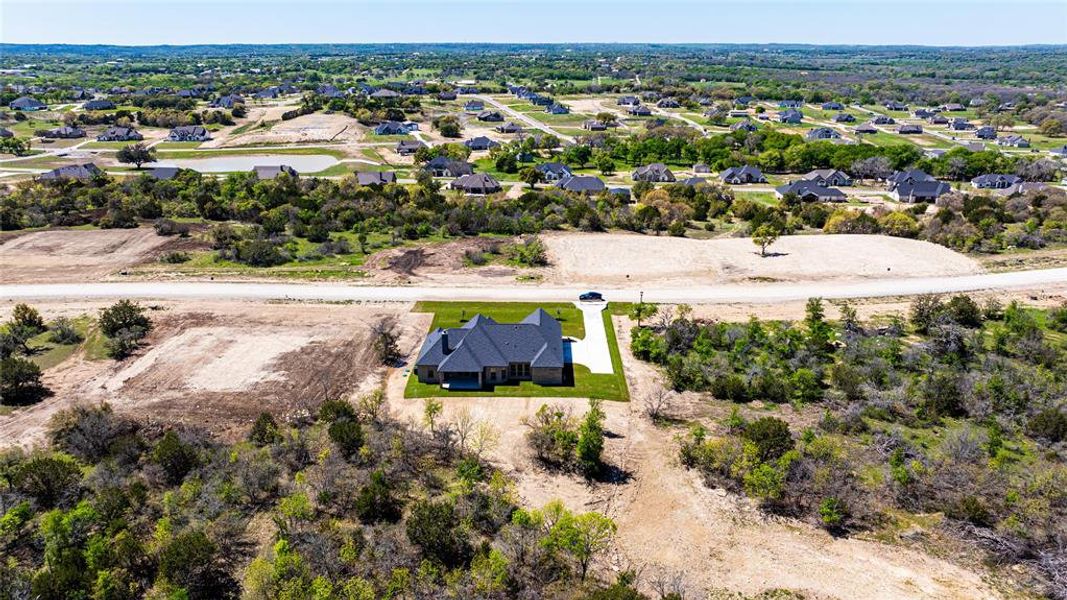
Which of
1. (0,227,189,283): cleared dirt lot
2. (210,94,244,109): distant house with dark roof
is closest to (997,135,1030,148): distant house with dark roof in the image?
(0,227,189,283): cleared dirt lot

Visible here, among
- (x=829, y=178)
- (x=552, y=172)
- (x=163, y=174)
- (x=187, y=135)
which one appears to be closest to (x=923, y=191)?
(x=829, y=178)

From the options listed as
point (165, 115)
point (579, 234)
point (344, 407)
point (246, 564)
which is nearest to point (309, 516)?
point (246, 564)

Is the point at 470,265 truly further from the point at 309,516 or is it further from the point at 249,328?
the point at 309,516

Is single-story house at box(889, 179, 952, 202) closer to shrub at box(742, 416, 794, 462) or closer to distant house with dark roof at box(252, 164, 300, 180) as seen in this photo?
shrub at box(742, 416, 794, 462)

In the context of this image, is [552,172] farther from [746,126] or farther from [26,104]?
[26,104]

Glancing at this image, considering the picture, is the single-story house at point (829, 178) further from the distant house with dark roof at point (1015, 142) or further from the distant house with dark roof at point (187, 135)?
the distant house with dark roof at point (187, 135)

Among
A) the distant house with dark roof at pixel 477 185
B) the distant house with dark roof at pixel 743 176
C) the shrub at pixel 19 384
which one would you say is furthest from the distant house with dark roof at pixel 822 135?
the shrub at pixel 19 384
